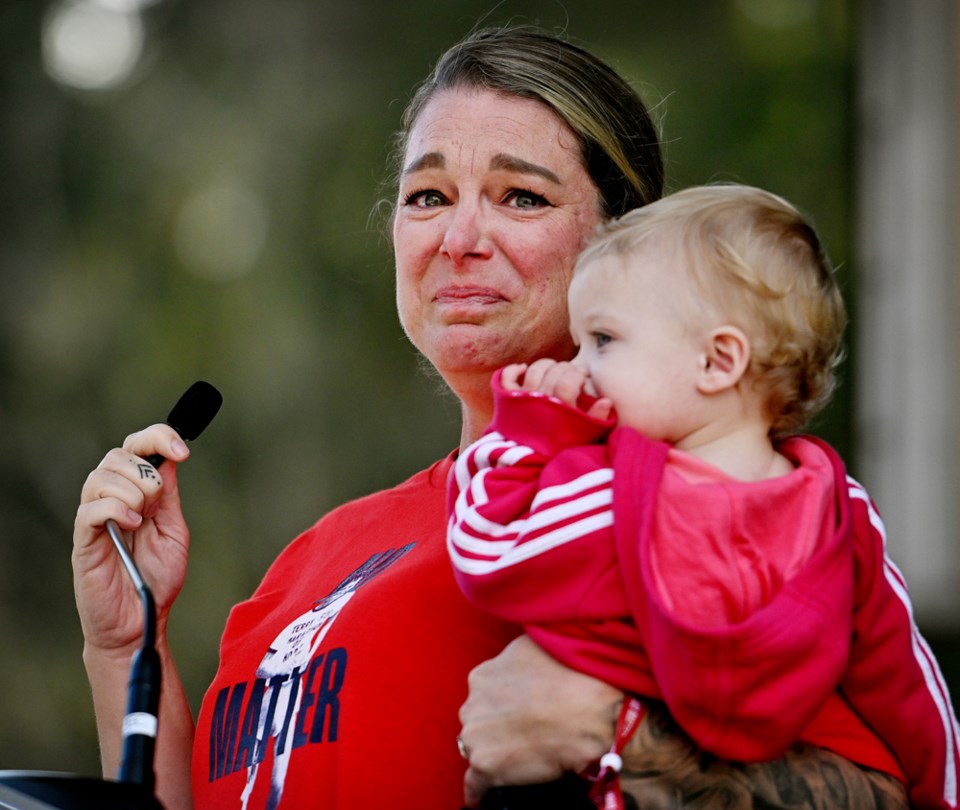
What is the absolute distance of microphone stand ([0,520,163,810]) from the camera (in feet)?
4.30

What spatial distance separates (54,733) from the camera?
707 cm

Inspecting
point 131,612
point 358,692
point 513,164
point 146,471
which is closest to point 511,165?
point 513,164

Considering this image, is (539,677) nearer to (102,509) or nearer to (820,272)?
(820,272)

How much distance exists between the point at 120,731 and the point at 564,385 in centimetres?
110

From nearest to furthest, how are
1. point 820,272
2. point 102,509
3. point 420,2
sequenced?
point 820,272 → point 102,509 → point 420,2

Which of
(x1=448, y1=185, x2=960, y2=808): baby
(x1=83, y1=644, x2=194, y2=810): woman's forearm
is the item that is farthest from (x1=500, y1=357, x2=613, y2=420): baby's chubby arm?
(x1=83, y1=644, x2=194, y2=810): woman's forearm

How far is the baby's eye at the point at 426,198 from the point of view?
2.29 meters

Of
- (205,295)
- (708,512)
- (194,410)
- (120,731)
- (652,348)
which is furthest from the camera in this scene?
(205,295)

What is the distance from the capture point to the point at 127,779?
1.40 meters

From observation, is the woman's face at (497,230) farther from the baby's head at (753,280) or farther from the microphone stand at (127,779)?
the microphone stand at (127,779)

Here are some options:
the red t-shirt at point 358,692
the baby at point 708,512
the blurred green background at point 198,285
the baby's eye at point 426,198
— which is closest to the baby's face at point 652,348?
the baby at point 708,512

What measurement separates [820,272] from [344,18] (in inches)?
233

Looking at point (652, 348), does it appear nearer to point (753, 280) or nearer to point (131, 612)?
point (753, 280)

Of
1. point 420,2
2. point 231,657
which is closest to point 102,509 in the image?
point 231,657
